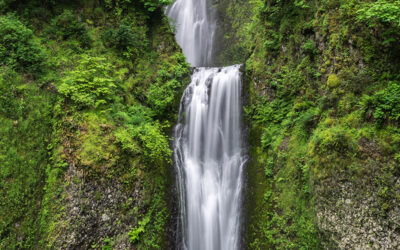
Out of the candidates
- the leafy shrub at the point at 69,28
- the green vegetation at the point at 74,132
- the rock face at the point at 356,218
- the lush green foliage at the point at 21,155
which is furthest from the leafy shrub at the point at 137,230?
the leafy shrub at the point at 69,28

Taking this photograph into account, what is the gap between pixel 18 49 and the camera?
712 centimetres

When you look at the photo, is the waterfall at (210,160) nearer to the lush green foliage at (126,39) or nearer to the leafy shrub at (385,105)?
the lush green foliage at (126,39)

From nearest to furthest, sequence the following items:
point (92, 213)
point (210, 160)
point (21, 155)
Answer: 1. point (21, 155)
2. point (92, 213)
3. point (210, 160)

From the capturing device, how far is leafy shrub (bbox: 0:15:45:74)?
696 cm

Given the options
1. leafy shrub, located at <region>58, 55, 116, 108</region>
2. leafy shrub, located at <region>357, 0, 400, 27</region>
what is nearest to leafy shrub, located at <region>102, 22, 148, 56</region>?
leafy shrub, located at <region>58, 55, 116, 108</region>

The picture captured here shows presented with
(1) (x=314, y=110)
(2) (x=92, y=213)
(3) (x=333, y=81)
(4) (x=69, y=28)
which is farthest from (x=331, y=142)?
(4) (x=69, y=28)

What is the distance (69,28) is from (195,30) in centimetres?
1062

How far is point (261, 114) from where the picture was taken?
29.0 feet

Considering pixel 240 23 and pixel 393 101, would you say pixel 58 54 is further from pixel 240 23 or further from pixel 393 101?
pixel 240 23

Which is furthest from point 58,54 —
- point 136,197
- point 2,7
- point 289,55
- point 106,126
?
point 289,55

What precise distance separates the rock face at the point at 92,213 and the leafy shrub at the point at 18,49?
3.78 metres

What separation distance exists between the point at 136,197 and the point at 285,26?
841cm

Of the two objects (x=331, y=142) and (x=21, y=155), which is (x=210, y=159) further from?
(x=21, y=155)

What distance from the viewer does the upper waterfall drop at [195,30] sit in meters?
16.8
